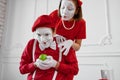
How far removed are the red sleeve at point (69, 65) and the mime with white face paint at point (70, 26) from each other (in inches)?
1.6

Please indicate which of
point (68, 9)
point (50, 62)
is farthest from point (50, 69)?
point (68, 9)

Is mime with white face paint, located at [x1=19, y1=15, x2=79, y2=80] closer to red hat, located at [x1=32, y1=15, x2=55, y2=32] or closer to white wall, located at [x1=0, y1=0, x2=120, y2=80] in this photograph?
red hat, located at [x1=32, y1=15, x2=55, y2=32]

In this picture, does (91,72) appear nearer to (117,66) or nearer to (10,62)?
(117,66)

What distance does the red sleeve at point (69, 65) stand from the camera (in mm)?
675

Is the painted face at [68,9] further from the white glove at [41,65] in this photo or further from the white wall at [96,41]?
the white wall at [96,41]

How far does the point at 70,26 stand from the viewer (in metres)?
0.77

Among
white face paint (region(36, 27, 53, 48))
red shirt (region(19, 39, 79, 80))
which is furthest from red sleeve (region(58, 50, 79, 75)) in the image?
white face paint (region(36, 27, 53, 48))

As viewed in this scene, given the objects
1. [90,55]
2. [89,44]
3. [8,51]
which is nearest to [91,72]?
[90,55]

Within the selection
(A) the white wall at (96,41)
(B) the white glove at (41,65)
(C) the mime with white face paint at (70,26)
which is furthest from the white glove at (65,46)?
(A) the white wall at (96,41)

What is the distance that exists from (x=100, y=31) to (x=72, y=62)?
1.08 meters

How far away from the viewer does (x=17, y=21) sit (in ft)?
7.29

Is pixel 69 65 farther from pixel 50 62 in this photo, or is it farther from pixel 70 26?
pixel 70 26

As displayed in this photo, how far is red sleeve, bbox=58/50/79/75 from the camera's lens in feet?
2.21

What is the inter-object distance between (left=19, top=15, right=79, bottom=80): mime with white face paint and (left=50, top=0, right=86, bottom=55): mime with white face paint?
0.04m
